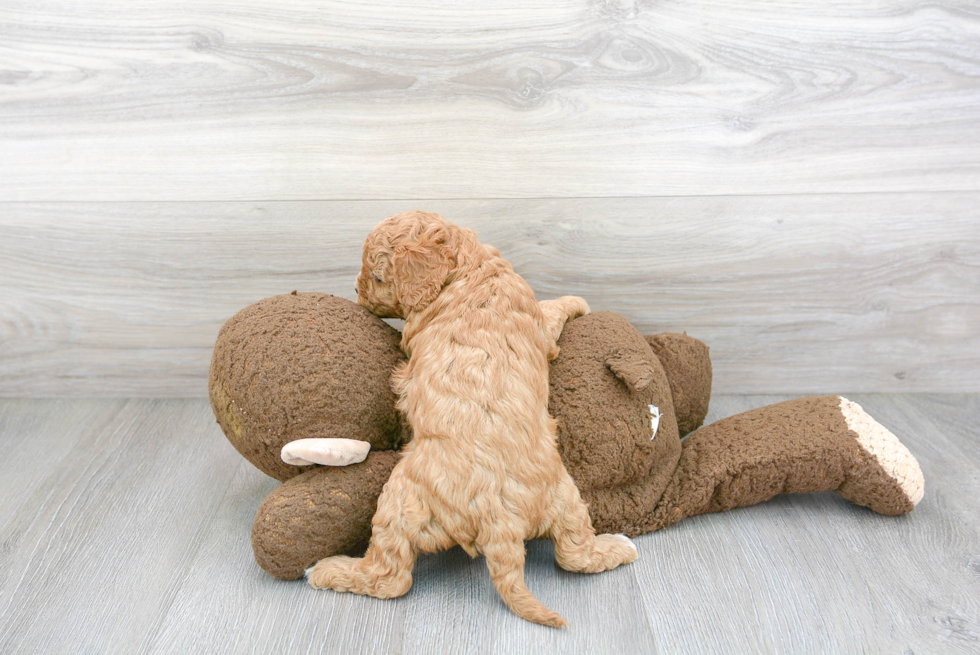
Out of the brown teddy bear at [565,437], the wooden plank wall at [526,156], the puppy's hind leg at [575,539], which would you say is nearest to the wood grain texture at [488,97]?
the wooden plank wall at [526,156]

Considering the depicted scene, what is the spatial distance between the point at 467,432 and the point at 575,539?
8.2 inches

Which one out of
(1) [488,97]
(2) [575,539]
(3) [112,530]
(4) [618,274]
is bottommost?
(3) [112,530]

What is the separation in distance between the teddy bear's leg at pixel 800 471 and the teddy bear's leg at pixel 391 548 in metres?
0.35

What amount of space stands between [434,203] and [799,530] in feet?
2.67

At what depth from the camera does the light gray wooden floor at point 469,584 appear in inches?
33.7

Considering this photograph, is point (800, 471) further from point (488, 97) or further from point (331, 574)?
point (488, 97)

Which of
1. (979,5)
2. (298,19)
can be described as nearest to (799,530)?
(979,5)

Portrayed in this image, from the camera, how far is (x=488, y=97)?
4.21 ft

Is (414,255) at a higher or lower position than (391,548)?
higher

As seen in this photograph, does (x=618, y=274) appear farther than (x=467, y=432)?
Yes

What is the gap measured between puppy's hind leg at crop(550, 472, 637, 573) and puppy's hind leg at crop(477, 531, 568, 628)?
0.08 meters

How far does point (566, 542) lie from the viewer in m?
0.94

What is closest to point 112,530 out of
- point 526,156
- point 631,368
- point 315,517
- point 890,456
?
point 315,517

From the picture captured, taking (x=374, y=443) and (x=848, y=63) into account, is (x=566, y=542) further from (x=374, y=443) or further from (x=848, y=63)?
(x=848, y=63)
